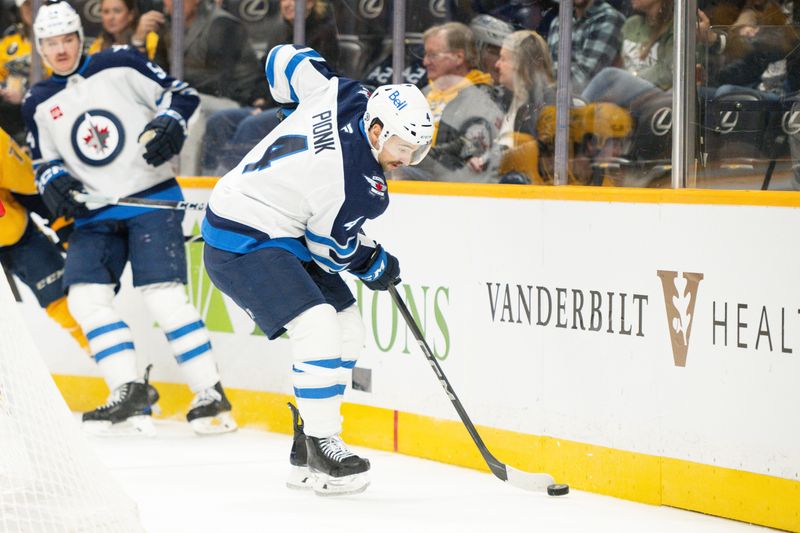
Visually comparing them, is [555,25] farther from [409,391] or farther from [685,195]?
[409,391]

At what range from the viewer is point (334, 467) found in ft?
11.8

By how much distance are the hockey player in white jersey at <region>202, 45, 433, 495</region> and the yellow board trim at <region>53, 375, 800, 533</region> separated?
0.49m

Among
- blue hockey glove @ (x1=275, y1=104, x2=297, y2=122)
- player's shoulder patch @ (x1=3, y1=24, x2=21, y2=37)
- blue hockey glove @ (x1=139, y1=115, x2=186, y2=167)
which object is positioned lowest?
blue hockey glove @ (x1=139, y1=115, x2=186, y2=167)

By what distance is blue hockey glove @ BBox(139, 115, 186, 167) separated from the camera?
439 centimetres

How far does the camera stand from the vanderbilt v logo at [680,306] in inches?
135

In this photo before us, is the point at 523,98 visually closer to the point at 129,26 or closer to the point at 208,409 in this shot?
the point at 208,409

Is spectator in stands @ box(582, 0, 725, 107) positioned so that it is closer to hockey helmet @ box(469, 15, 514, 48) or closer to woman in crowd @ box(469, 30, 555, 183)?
woman in crowd @ box(469, 30, 555, 183)

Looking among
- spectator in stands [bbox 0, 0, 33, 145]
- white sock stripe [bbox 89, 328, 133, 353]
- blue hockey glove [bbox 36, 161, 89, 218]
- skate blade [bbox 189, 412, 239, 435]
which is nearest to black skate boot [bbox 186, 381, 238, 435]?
skate blade [bbox 189, 412, 239, 435]

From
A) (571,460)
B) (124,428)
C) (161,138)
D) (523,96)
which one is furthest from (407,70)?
(124,428)

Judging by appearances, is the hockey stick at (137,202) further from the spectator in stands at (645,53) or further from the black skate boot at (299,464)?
the spectator in stands at (645,53)

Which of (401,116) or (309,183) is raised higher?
(401,116)

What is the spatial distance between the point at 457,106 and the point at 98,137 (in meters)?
1.23

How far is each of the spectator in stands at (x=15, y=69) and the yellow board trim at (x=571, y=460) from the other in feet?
3.80

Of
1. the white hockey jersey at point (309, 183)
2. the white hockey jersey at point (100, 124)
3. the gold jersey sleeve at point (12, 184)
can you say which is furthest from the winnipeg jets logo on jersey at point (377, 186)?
the gold jersey sleeve at point (12, 184)
